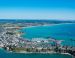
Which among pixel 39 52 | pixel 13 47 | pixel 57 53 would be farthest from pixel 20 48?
pixel 57 53

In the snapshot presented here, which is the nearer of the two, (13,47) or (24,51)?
(24,51)

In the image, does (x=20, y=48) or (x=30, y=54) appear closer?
(x=30, y=54)

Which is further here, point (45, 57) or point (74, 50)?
point (74, 50)

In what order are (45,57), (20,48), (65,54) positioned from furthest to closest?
1. (20,48)
2. (65,54)
3. (45,57)

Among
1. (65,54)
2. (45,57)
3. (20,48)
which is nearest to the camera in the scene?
(45,57)

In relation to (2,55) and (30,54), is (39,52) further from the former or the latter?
(2,55)

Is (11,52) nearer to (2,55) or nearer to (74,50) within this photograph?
(2,55)

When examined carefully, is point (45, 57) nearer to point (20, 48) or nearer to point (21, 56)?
point (21, 56)

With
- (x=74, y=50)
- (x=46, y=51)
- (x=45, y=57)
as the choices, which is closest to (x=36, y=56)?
(x=45, y=57)
